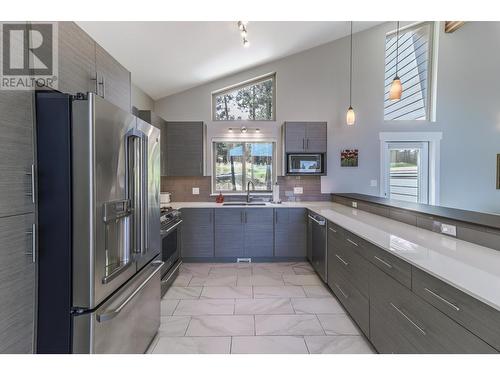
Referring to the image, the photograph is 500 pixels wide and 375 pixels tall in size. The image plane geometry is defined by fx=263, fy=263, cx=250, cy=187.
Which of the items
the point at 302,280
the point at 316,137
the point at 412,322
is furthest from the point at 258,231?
the point at 412,322

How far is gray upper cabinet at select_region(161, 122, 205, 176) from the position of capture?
4.25m

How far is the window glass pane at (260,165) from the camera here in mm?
4719

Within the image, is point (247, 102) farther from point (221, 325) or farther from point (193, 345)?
point (193, 345)

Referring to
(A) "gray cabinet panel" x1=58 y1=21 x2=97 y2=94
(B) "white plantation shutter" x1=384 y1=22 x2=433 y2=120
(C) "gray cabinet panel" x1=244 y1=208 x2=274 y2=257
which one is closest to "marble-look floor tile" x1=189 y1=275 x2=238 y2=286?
(C) "gray cabinet panel" x1=244 y1=208 x2=274 y2=257

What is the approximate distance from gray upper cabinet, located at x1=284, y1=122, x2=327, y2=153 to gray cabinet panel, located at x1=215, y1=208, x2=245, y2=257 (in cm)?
134

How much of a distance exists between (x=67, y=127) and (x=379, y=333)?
231cm

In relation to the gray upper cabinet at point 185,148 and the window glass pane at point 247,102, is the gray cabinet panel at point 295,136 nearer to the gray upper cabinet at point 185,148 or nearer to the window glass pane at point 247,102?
the window glass pane at point 247,102

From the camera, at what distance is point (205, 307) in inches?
107

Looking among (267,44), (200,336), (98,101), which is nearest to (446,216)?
(200,336)

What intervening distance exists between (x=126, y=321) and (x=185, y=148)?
304 cm

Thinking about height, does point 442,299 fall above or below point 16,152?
below

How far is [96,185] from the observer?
1345mm

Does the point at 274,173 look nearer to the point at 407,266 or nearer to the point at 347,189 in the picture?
the point at 347,189
